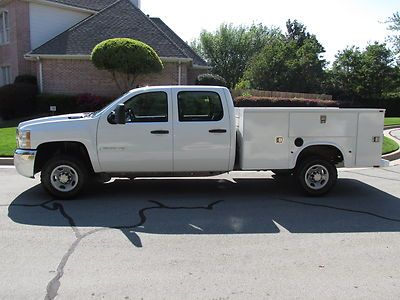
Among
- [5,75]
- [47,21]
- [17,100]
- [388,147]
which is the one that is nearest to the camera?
[388,147]

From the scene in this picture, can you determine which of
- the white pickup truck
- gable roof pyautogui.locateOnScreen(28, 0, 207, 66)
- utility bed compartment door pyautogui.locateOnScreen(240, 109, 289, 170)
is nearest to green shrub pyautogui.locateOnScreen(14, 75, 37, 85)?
gable roof pyautogui.locateOnScreen(28, 0, 207, 66)

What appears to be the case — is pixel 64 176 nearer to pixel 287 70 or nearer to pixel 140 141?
pixel 140 141

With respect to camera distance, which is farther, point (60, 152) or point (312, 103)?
point (312, 103)

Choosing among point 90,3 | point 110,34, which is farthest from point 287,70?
point 110,34

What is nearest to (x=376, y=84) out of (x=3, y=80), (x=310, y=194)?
(x=3, y=80)

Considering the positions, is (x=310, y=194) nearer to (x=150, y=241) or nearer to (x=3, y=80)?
(x=150, y=241)

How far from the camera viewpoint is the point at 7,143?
39.4ft

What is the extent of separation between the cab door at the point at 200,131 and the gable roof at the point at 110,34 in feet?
50.5

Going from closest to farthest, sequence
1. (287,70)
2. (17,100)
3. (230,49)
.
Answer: (17,100) < (287,70) < (230,49)

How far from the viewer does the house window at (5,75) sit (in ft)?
81.2

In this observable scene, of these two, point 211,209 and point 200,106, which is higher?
point 200,106

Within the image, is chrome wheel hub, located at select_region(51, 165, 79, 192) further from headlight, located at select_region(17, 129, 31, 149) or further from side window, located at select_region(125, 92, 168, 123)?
side window, located at select_region(125, 92, 168, 123)

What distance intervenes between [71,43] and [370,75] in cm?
2914

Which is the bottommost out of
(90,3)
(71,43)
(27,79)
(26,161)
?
(26,161)
